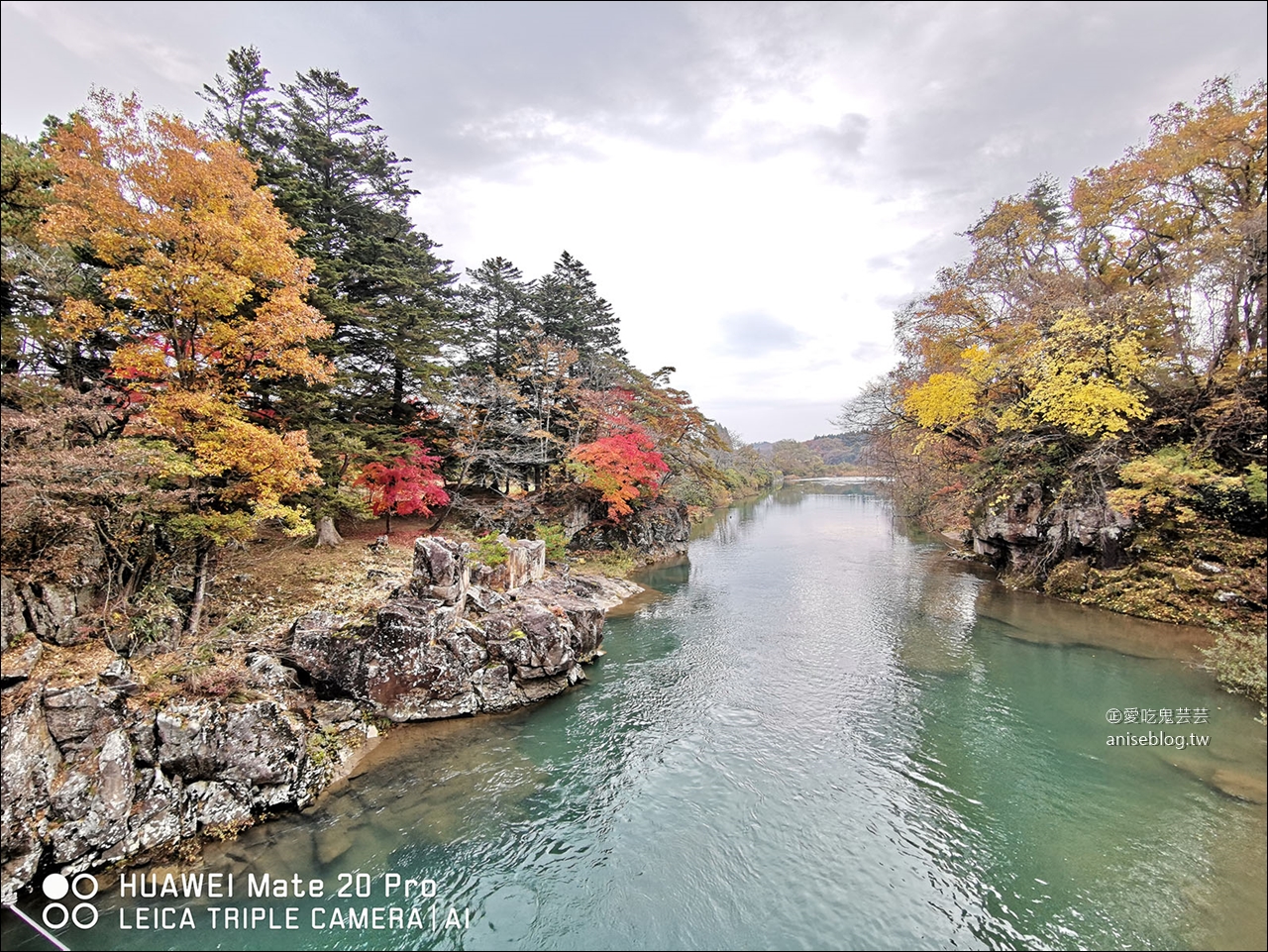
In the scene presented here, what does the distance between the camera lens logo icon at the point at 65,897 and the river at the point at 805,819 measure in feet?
0.59

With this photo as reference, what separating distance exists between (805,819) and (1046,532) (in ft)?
57.2

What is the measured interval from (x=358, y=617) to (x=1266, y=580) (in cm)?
1997

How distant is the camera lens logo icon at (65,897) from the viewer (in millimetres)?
6031

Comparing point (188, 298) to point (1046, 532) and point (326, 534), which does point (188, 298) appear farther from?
point (1046, 532)

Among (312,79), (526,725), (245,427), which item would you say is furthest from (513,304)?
(526,725)

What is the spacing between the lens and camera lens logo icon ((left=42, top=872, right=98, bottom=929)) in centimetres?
603

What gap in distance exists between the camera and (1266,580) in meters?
9.63

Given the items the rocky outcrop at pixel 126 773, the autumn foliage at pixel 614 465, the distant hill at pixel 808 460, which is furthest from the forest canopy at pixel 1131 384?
the distant hill at pixel 808 460

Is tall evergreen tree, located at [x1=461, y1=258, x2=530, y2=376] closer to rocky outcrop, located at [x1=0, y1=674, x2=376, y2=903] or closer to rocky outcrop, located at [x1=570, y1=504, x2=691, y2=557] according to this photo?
rocky outcrop, located at [x1=570, y1=504, x2=691, y2=557]

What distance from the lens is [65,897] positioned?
20.7 ft

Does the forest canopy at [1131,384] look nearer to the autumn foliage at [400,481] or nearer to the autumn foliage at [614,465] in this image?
the autumn foliage at [614,465]

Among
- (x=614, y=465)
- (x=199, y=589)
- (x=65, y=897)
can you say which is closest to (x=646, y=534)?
(x=614, y=465)

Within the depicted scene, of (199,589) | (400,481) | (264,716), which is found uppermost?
(400,481)

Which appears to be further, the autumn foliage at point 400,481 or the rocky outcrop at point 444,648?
the autumn foliage at point 400,481
